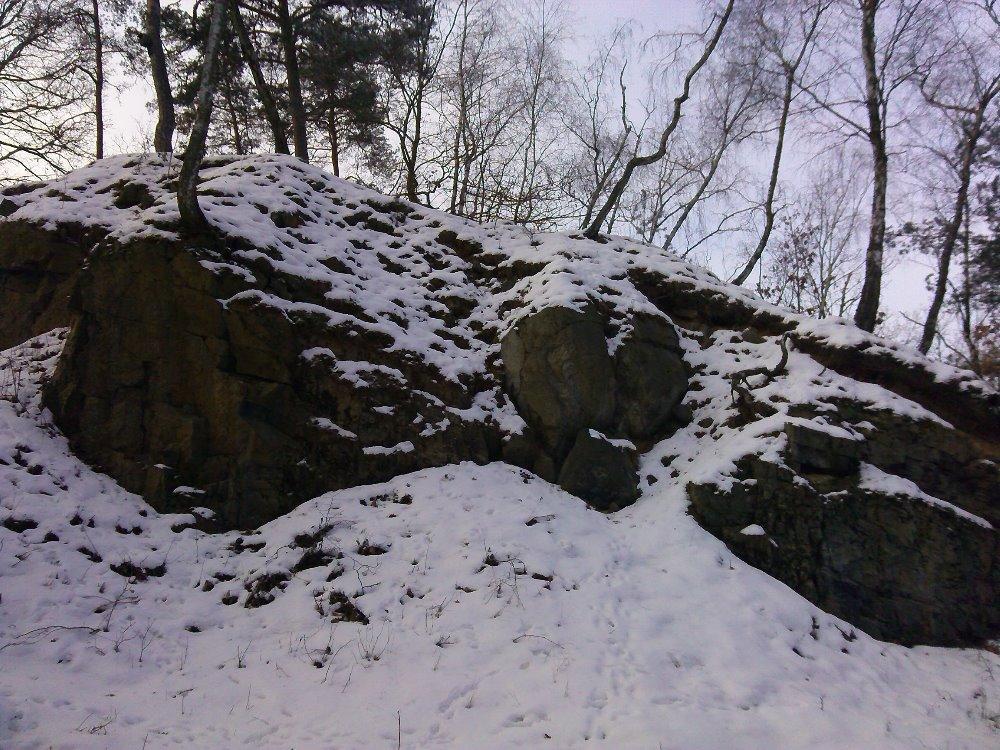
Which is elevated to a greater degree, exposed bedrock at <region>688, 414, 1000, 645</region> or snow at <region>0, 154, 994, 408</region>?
snow at <region>0, 154, 994, 408</region>

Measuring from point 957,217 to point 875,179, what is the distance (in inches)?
161

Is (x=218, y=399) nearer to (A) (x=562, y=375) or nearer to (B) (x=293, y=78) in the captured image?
(A) (x=562, y=375)

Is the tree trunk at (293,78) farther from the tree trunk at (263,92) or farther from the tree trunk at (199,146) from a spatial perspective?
the tree trunk at (199,146)

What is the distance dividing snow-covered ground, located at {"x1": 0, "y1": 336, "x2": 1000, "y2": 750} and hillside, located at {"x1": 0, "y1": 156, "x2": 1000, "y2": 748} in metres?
0.04

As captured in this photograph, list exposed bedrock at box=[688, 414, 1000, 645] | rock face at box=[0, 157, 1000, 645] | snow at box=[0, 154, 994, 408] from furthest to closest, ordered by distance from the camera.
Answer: snow at box=[0, 154, 994, 408], rock face at box=[0, 157, 1000, 645], exposed bedrock at box=[688, 414, 1000, 645]

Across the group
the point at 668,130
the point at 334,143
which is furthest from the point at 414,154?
the point at 668,130

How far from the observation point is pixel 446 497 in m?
8.11

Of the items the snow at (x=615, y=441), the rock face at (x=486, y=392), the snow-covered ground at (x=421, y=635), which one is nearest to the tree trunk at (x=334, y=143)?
the rock face at (x=486, y=392)

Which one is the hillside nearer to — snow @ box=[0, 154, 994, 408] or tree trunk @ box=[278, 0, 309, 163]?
snow @ box=[0, 154, 994, 408]

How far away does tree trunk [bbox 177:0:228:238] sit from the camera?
8477 mm

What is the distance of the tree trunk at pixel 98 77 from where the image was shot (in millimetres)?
15484

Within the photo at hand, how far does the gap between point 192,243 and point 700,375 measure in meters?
9.60

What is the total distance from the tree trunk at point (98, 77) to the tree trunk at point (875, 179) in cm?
2088

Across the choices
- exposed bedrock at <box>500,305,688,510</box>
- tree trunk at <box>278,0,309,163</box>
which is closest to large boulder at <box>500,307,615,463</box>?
exposed bedrock at <box>500,305,688,510</box>
